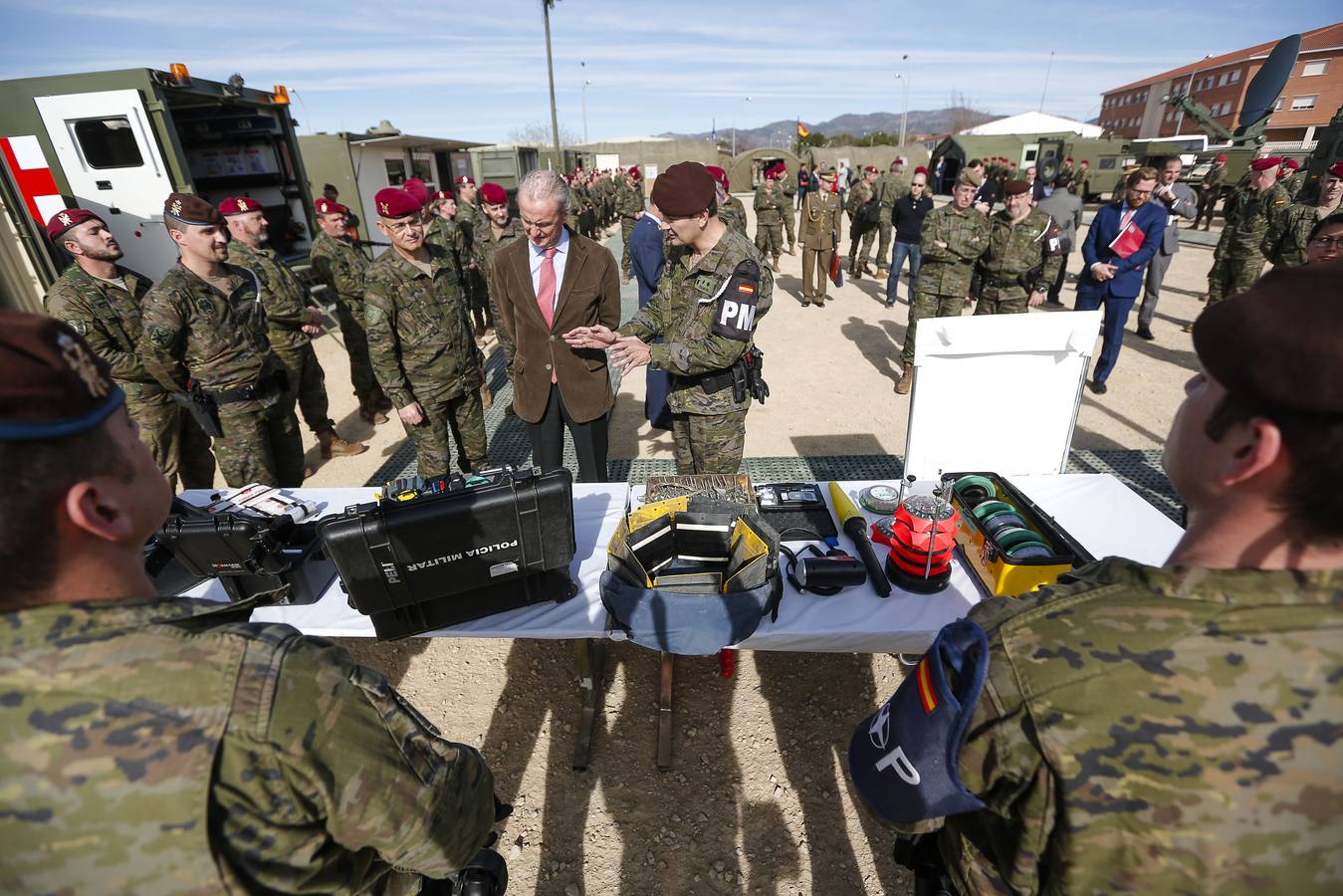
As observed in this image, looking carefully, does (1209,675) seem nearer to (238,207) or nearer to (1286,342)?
(1286,342)

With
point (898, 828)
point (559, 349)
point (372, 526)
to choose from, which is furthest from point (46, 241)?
point (898, 828)

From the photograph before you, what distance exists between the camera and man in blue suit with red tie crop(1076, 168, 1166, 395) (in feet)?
16.8

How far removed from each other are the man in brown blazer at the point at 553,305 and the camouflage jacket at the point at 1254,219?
6.95m

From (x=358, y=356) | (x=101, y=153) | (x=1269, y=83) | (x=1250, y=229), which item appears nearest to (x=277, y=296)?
(x=358, y=356)

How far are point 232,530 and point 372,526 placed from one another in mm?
609

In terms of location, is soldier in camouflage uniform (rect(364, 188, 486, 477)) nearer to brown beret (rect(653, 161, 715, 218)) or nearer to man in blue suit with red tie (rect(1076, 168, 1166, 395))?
brown beret (rect(653, 161, 715, 218))

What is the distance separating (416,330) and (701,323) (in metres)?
1.73

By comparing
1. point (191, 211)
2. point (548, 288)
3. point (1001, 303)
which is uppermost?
point (191, 211)

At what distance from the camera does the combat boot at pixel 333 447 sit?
16.4 ft

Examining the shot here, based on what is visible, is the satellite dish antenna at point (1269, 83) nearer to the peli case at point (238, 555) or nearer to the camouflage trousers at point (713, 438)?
the camouflage trousers at point (713, 438)

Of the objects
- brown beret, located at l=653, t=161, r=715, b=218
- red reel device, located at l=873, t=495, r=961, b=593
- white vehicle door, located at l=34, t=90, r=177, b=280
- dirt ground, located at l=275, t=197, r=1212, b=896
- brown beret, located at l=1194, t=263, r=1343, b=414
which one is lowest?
dirt ground, located at l=275, t=197, r=1212, b=896

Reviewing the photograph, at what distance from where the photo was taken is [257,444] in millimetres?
3625

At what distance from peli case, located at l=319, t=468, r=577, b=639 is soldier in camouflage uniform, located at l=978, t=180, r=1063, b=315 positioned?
15.9 ft

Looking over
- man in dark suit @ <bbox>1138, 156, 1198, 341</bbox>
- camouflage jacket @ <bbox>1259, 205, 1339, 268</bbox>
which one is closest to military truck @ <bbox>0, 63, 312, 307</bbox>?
man in dark suit @ <bbox>1138, 156, 1198, 341</bbox>
